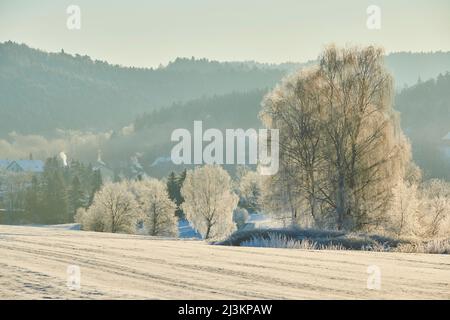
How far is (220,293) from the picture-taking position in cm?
753

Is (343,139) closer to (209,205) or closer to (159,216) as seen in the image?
(209,205)

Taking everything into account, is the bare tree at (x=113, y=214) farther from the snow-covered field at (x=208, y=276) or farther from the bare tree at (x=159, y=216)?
the snow-covered field at (x=208, y=276)

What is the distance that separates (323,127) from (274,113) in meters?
2.98

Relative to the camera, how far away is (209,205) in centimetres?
7519

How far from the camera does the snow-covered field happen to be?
749 centimetres

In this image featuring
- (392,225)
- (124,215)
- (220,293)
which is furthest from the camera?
(124,215)

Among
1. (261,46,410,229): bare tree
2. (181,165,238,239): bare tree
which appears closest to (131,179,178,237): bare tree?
(181,165,238,239): bare tree

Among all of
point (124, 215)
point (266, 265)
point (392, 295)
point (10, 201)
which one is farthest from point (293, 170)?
point (10, 201)

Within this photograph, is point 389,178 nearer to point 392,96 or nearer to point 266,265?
point 392,96

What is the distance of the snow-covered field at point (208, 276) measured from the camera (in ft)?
24.6

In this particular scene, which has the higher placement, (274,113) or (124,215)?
(274,113)

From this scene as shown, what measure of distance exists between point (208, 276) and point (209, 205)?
66.3 meters

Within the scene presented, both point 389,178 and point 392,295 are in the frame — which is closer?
point 392,295

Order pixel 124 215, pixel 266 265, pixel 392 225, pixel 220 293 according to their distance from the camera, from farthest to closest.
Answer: pixel 124 215 → pixel 392 225 → pixel 266 265 → pixel 220 293
